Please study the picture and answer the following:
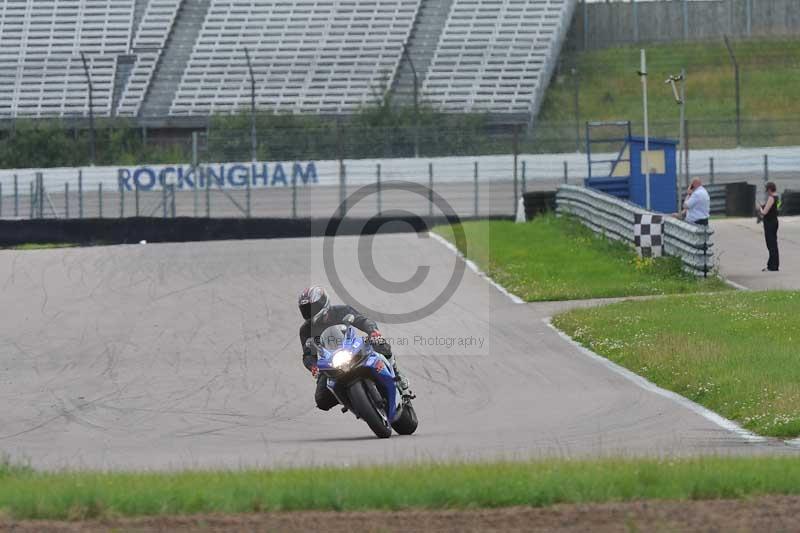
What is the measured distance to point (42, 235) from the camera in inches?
1254

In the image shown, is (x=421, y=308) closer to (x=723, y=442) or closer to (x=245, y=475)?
(x=723, y=442)

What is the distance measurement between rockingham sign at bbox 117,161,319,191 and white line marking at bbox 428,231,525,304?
8.23 meters

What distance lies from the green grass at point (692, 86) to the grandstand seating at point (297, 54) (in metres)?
6.21

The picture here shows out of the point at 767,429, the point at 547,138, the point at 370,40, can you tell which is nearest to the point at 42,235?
the point at 547,138

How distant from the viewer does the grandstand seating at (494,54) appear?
151 feet

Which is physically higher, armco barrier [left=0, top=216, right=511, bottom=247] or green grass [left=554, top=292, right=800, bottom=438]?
armco barrier [left=0, top=216, right=511, bottom=247]

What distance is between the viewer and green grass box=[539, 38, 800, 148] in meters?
44.2

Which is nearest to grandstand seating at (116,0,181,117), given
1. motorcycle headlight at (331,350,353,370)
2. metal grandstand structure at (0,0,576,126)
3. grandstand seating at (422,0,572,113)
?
metal grandstand structure at (0,0,576,126)

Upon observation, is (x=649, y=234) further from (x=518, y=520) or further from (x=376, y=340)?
(x=518, y=520)

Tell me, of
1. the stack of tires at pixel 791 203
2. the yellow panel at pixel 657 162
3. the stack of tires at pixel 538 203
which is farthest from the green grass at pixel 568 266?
the stack of tires at pixel 791 203

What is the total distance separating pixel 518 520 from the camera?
705cm

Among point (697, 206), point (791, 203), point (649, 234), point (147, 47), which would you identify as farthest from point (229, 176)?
point (649, 234)

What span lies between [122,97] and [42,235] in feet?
53.6

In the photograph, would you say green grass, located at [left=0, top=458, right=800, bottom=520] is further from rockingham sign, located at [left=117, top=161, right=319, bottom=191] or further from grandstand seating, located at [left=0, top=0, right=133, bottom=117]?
grandstand seating, located at [left=0, top=0, right=133, bottom=117]
